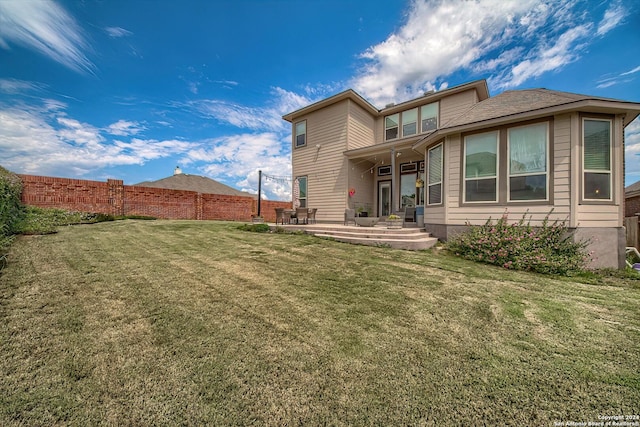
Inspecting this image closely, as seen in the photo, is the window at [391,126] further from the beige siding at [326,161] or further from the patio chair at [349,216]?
the patio chair at [349,216]

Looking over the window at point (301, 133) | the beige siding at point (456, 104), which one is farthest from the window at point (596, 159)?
the window at point (301, 133)

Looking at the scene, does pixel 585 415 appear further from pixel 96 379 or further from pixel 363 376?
pixel 96 379

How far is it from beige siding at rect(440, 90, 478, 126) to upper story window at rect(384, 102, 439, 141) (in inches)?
13.1

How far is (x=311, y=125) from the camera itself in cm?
1383

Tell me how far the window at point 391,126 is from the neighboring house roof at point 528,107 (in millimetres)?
4702

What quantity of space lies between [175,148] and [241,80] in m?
9.40

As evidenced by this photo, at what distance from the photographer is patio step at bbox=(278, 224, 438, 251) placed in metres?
7.29

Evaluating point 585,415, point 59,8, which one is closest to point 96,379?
point 585,415

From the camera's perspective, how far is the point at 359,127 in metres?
13.1

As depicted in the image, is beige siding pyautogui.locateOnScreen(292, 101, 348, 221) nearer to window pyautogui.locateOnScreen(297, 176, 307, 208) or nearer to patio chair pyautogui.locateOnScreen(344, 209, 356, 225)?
window pyautogui.locateOnScreen(297, 176, 307, 208)

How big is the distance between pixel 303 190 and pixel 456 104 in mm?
8825

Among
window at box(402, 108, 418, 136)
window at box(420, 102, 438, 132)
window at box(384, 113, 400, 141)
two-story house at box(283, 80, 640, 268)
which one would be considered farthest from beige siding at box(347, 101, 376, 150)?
window at box(420, 102, 438, 132)

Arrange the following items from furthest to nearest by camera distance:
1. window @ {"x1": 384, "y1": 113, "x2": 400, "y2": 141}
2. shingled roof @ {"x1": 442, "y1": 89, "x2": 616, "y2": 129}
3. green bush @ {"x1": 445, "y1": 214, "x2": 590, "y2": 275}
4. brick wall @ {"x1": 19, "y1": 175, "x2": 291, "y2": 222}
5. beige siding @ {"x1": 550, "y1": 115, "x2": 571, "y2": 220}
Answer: window @ {"x1": 384, "y1": 113, "x2": 400, "y2": 141}, brick wall @ {"x1": 19, "y1": 175, "x2": 291, "y2": 222}, shingled roof @ {"x1": 442, "y1": 89, "x2": 616, "y2": 129}, beige siding @ {"x1": 550, "y1": 115, "x2": 571, "y2": 220}, green bush @ {"x1": 445, "y1": 214, "x2": 590, "y2": 275}

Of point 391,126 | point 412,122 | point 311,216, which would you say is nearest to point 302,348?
point 311,216
